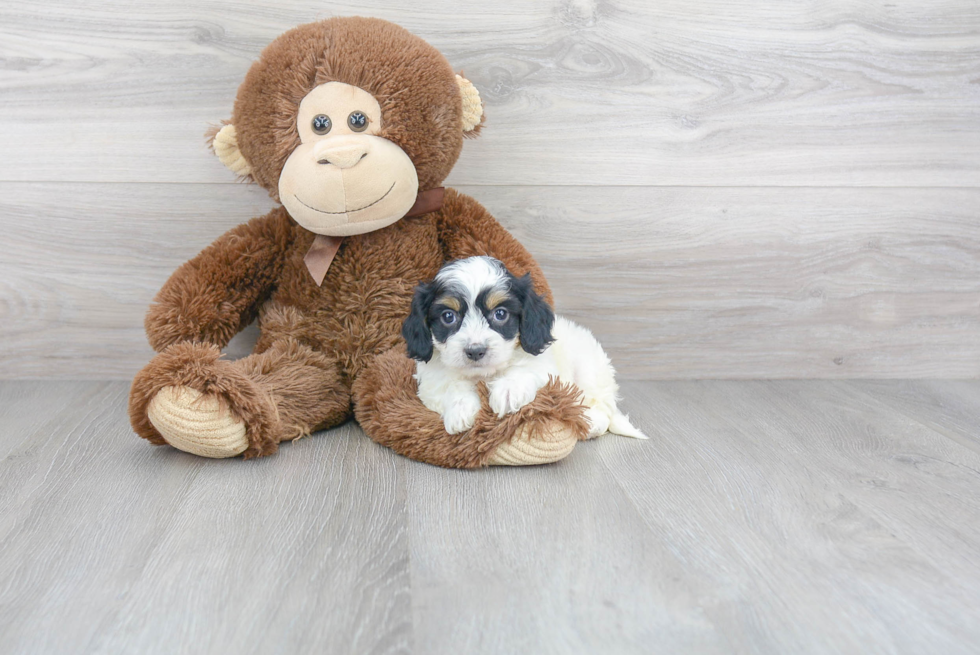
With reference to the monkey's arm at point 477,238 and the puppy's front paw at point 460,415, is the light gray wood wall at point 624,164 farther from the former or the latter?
the puppy's front paw at point 460,415

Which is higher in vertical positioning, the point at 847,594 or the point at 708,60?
the point at 708,60

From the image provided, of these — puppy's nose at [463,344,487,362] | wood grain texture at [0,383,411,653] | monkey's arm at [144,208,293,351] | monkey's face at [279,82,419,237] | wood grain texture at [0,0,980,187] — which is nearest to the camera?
wood grain texture at [0,383,411,653]

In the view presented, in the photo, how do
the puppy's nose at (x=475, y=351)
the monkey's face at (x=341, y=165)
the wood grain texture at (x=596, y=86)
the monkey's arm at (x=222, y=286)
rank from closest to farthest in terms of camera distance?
the puppy's nose at (x=475, y=351) < the monkey's face at (x=341, y=165) < the monkey's arm at (x=222, y=286) < the wood grain texture at (x=596, y=86)

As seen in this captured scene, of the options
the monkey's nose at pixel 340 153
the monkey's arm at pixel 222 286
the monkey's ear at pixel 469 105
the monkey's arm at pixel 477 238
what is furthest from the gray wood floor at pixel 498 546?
the monkey's ear at pixel 469 105

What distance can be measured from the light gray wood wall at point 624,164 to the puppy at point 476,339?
1.66 feet

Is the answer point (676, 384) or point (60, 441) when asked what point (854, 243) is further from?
point (60, 441)

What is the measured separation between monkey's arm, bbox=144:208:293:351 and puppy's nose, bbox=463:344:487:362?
525 millimetres

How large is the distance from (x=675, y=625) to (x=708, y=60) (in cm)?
127

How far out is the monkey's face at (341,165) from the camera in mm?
1251

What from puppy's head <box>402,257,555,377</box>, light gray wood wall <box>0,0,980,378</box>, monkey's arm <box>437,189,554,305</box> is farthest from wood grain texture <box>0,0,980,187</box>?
puppy's head <box>402,257,555,377</box>

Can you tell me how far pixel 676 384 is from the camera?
1765mm

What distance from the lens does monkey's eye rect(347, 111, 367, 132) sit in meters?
1.28

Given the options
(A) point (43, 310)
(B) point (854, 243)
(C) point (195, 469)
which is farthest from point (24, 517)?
(B) point (854, 243)

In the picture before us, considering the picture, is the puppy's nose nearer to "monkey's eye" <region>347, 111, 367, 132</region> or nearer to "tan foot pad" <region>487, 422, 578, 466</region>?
"tan foot pad" <region>487, 422, 578, 466</region>
